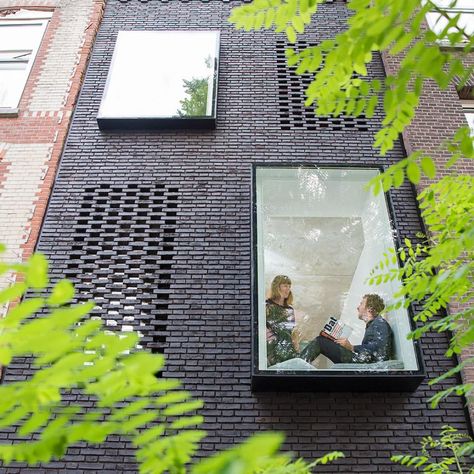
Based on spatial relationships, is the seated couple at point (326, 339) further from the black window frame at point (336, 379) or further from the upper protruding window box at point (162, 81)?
the upper protruding window box at point (162, 81)

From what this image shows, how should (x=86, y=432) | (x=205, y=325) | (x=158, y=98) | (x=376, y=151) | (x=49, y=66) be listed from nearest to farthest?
(x=86, y=432) → (x=205, y=325) → (x=376, y=151) → (x=158, y=98) → (x=49, y=66)

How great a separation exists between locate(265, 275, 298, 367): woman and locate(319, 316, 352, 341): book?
1.29 ft

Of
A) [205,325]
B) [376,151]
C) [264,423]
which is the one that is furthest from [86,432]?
[376,151]

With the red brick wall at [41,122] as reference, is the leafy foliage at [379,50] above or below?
below

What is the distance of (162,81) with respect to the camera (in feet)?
32.4

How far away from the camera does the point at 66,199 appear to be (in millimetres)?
8273

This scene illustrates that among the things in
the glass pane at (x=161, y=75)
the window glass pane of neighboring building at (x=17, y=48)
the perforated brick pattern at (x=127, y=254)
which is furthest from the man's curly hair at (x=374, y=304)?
the window glass pane of neighboring building at (x=17, y=48)

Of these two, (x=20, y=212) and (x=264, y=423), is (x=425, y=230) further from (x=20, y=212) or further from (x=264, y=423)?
(x=20, y=212)

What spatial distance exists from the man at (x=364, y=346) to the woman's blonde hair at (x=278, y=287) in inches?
24.6

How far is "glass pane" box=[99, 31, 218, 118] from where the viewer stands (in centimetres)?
934

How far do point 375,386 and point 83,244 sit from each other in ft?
14.8

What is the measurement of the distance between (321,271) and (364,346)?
3.78 feet

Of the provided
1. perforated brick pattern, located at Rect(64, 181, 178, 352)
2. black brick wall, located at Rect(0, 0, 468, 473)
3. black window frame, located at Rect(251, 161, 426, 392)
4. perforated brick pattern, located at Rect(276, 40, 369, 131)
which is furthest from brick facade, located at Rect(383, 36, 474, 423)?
perforated brick pattern, located at Rect(64, 181, 178, 352)

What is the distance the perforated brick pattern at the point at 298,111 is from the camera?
9.27 metres
